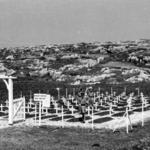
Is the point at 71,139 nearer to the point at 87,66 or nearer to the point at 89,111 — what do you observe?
the point at 89,111

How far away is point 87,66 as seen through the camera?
12138 cm

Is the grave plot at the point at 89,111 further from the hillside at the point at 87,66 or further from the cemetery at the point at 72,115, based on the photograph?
the hillside at the point at 87,66

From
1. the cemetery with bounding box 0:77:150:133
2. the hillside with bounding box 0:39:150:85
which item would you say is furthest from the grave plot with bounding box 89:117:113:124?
the hillside with bounding box 0:39:150:85

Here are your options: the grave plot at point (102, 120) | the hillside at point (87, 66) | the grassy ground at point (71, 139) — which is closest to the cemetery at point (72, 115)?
the grave plot at point (102, 120)

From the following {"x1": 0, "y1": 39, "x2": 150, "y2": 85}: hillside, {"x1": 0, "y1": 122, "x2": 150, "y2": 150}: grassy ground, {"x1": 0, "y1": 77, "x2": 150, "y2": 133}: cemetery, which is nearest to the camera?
{"x1": 0, "y1": 122, "x2": 150, "y2": 150}: grassy ground

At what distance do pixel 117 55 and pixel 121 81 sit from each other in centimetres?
4953

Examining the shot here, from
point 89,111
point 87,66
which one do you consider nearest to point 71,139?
point 89,111

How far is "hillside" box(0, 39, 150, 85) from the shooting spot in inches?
3974

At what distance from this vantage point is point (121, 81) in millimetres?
95000

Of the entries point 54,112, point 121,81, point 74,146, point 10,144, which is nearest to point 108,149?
point 74,146

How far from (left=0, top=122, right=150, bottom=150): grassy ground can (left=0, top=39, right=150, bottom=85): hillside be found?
6171 cm

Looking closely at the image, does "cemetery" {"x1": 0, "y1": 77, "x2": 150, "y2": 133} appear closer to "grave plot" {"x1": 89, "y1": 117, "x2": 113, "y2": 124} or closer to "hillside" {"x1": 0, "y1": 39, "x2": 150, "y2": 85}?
"grave plot" {"x1": 89, "y1": 117, "x2": 113, "y2": 124}

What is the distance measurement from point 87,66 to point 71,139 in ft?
308

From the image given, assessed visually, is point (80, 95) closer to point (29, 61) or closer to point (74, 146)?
point (74, 146)
